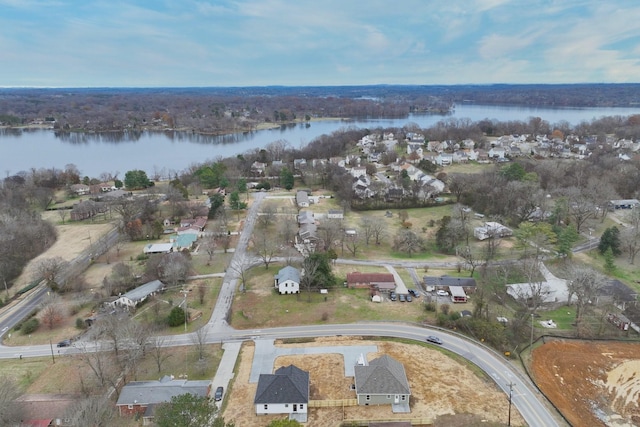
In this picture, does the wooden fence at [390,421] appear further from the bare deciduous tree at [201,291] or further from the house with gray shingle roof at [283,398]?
the bare deciduous tree at [201,291]

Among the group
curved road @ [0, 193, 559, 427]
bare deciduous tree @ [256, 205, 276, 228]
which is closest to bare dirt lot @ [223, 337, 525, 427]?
curved road @ [0, 193, 559, 427]

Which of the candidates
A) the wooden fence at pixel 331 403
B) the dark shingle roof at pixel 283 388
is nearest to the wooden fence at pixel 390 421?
the wooden fence at pixel 331 403

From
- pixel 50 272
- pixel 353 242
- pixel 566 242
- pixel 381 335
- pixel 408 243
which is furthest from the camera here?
pixel 353 242

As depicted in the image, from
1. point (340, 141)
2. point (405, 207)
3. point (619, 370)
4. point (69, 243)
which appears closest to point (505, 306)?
point (619, 370)

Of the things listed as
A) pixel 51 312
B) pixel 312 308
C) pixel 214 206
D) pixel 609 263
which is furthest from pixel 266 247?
pixel 609 263

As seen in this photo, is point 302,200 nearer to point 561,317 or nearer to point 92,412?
point 561,317

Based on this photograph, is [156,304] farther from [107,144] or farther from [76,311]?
[107,144]
